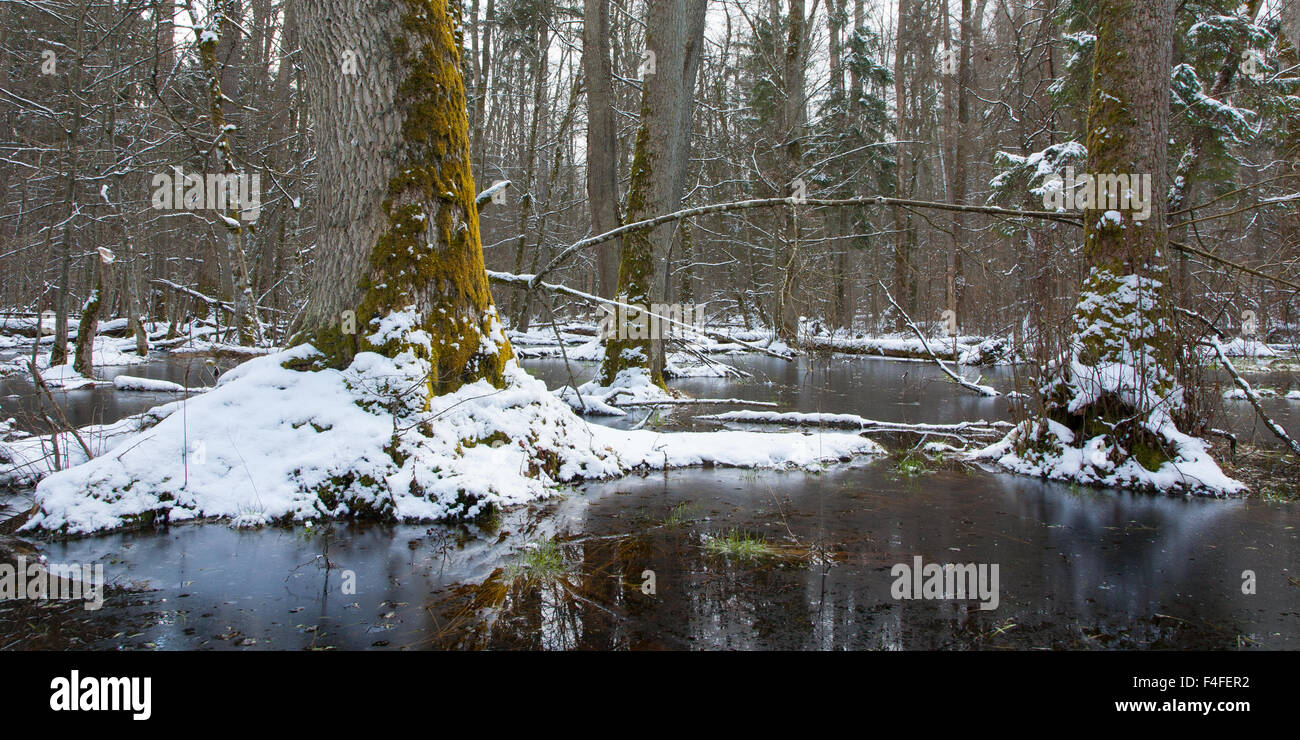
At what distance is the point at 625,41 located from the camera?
69.3 ft

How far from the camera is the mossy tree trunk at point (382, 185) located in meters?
4.99

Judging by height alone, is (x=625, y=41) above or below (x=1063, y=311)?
above

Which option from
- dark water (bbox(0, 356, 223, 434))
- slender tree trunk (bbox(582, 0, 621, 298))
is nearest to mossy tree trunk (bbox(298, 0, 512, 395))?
dark water (bbox(0, 356, 223, 434))

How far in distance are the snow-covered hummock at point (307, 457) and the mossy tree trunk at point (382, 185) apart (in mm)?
245

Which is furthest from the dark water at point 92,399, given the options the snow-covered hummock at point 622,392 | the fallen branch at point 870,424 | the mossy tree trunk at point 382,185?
the fallen branch at point 870,424

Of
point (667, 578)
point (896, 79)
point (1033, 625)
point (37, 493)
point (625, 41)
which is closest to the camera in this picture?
point (1033, 625)

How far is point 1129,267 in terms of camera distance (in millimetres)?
5758

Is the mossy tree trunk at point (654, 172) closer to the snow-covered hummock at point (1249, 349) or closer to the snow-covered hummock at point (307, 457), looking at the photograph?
the snow-covered hummock at point (307, 457)
